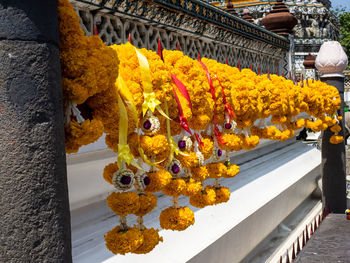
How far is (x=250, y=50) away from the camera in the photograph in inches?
269

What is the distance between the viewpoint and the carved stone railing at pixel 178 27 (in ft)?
10.8

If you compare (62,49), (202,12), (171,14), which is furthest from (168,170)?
(202,12)

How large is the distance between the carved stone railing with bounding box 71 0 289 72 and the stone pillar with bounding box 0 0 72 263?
2021 mm

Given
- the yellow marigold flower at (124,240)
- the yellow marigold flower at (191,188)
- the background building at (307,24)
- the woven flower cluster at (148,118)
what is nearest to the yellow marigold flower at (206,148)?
the woven flower cluster at (148,118)

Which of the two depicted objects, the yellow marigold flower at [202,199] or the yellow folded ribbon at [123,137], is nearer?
the yellow folded ribbon at [123,137]

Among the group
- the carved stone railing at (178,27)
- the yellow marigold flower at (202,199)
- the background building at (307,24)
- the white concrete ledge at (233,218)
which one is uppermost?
the background building at (307,24)

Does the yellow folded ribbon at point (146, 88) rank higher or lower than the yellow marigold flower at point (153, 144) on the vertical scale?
higher

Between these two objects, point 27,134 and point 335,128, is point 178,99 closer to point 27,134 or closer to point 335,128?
point 27,134

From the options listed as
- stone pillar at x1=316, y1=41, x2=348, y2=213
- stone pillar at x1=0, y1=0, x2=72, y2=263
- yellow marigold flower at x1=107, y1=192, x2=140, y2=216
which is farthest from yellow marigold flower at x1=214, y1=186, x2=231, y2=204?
stone pillar at x1=316, y1=41, x2=348, y2=213

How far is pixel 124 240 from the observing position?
154 cm

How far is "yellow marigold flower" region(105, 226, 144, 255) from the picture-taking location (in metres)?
1.54

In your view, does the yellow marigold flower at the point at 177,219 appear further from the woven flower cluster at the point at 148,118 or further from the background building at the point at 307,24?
the background building at the point at 307,24

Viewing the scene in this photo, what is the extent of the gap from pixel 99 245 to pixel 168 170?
2.89 ft

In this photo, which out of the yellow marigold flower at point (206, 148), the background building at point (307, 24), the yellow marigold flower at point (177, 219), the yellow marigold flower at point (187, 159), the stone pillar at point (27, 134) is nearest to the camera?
the stone pillar at point (27, 134)
